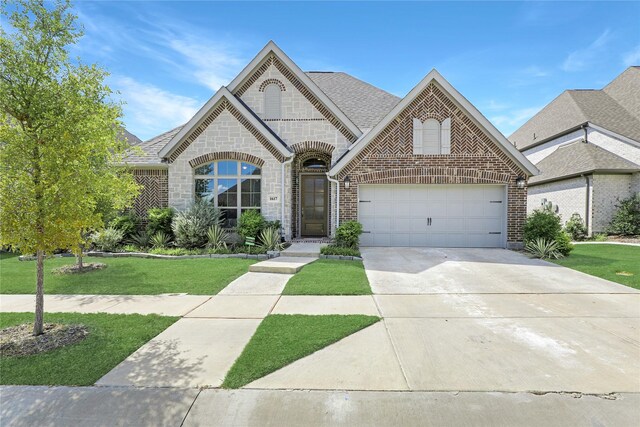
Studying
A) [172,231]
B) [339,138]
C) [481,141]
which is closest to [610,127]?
[481,141]

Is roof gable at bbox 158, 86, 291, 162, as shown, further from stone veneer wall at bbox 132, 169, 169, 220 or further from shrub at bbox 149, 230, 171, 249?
shrub at bbox 149, 230, 171, 249

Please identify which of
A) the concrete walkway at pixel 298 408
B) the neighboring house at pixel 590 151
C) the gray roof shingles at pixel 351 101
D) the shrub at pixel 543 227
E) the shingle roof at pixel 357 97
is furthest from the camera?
the neighboring house at pixel 590 151

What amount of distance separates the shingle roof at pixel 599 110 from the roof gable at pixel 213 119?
19.0 meters

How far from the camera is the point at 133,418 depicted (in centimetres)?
267

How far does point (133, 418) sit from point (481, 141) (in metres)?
12.4

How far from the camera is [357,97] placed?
54.2ft

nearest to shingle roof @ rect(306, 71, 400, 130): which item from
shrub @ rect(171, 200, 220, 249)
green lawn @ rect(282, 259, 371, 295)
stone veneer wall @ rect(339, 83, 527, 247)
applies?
stone veneer wall @ rect(339, 83, 527, 247)

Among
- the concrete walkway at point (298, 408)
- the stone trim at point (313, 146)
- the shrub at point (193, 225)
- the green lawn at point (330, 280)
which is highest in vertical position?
the stone trim at point (313, 146)

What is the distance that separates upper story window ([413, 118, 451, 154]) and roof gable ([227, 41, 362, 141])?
2275 millimetres

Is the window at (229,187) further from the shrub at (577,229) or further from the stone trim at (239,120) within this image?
the shrub at (577,229)

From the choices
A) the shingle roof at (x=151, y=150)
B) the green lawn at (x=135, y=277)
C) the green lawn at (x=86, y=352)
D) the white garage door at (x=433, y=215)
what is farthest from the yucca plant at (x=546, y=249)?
the shingle roof at (x=151, y=150)

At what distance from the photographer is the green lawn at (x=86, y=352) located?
128 inches

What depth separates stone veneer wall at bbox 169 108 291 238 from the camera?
38.8 feet

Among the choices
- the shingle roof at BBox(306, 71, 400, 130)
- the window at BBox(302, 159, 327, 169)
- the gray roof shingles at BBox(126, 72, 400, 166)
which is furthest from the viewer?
the shingle roof at BBox(306, 71, 400, 130)
